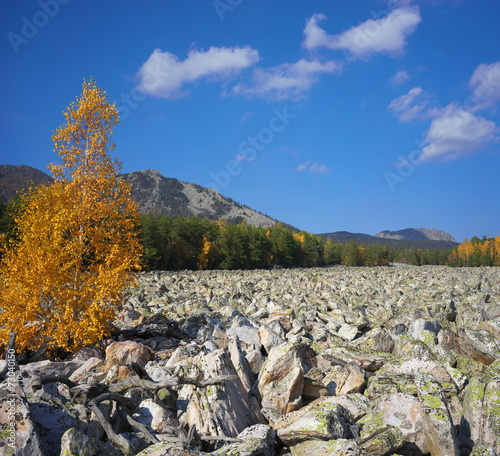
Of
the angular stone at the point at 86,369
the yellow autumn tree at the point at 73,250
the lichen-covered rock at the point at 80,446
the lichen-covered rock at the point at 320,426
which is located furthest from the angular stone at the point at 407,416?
the yellow autumn tree at the point at 73,250

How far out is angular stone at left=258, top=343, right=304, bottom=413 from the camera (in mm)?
5961

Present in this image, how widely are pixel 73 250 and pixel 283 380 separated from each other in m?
7.41

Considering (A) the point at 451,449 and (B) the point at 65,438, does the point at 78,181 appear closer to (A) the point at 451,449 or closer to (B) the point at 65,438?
(B) the point at 65,438

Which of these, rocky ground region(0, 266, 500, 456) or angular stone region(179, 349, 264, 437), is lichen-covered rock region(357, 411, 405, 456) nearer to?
rocky ground region(0, 266, 500, 456)

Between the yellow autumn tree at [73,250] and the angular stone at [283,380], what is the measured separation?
5.43m

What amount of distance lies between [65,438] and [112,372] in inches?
110

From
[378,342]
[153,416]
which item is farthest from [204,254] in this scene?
[153,416]

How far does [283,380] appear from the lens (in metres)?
6.28

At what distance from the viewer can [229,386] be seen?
19.2 ft

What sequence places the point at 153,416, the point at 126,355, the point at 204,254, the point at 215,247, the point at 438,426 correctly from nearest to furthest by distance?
the point at 438,426
the point at 153,416
the point at 126,355
the point at 204,254
the point at 215,247

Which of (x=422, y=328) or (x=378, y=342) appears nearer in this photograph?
(x=378, y=342)

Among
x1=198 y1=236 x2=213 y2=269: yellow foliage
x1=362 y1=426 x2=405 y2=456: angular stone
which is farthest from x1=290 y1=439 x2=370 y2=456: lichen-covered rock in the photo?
x1=198 y1=236 x2=213 y2=269: yellow foliage

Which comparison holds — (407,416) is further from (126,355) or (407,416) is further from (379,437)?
(126,355)

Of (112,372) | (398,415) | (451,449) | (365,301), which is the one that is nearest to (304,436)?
(398,415)
